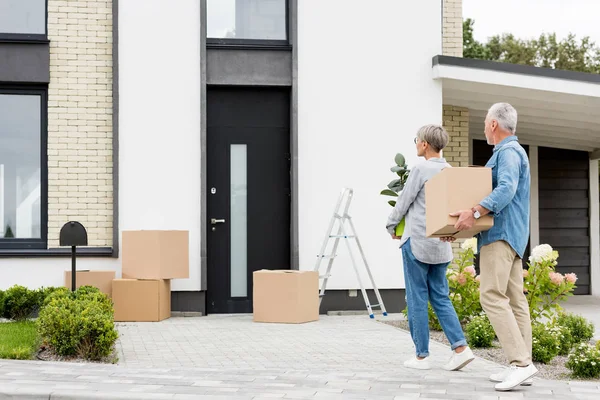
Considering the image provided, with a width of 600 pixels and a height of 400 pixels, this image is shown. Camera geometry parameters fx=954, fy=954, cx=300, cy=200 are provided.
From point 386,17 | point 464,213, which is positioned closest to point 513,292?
point 464,213

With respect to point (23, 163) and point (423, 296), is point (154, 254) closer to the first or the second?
point (23, 163)

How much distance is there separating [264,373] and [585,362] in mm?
2214

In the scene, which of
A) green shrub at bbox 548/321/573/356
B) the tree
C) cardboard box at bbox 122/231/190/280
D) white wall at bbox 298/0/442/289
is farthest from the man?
the tree

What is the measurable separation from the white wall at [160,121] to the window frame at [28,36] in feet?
3.04

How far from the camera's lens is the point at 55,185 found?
11312mm

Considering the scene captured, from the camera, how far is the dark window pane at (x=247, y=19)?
1155 cm

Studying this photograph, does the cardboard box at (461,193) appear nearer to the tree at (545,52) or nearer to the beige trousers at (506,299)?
the beige trousers at (506,299)

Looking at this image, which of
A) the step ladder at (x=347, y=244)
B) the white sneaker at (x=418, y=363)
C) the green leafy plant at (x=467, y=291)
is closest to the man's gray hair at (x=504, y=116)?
the white sneaker at (x=418, y=363)

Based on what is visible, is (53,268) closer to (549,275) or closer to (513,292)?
(549,275)

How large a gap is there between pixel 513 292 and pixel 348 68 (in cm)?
596

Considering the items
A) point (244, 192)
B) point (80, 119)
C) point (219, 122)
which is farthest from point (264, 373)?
point (80, 119)

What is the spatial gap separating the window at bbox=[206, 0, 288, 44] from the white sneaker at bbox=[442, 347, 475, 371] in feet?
19.4

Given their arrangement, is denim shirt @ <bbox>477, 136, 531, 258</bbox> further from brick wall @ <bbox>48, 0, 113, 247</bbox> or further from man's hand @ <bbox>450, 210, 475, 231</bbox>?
brick wall @ <bbox>48, 0, 113, 247</bbox>

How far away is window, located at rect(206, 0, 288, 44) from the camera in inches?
455
